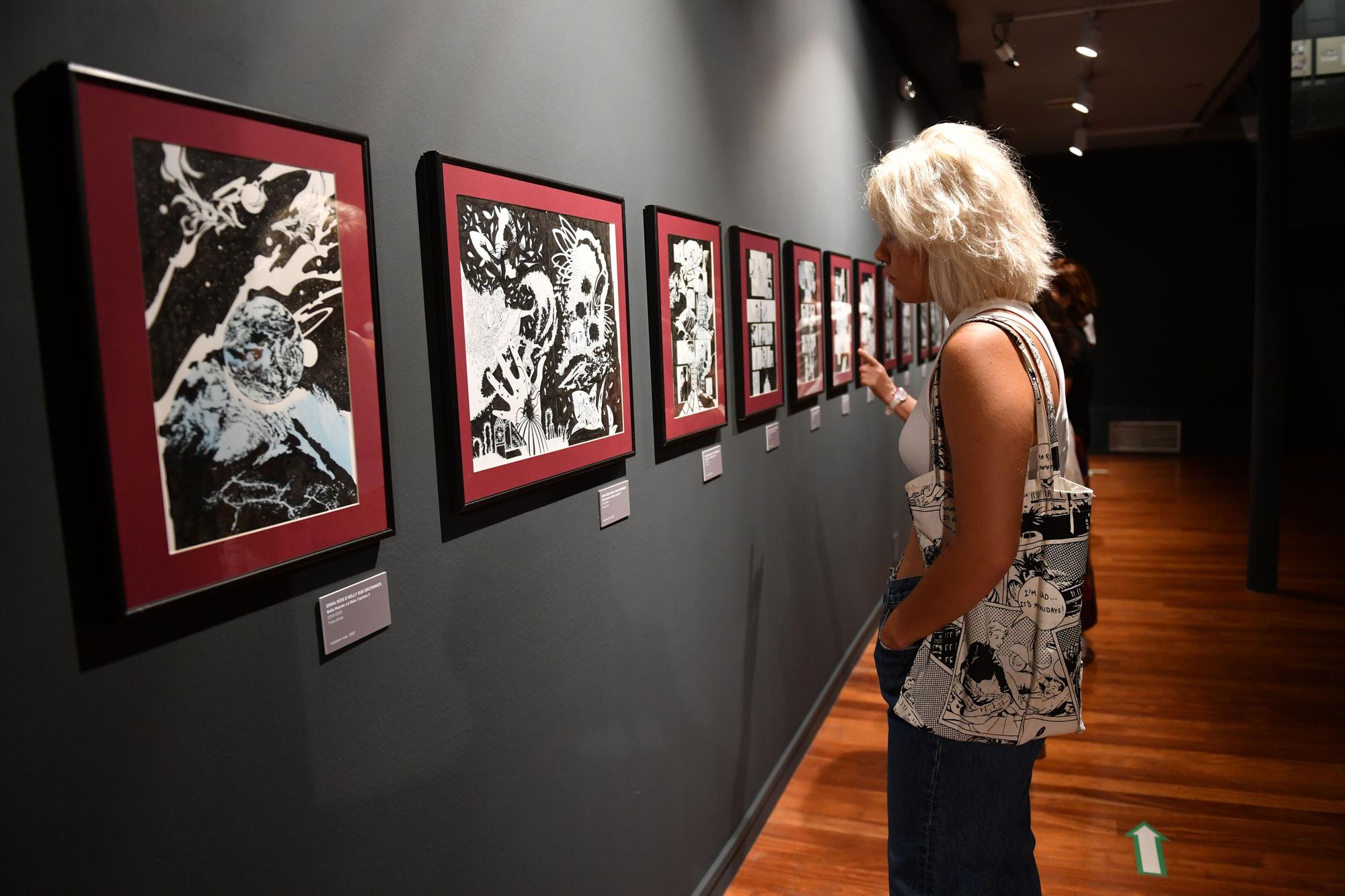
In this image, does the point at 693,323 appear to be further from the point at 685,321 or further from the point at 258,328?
the point at 258,328

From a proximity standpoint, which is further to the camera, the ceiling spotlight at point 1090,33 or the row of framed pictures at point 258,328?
the ceiling spotlight at point 1090,33

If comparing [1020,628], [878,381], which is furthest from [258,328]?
[878,381]

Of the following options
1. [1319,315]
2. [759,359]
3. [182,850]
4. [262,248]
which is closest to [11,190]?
[262,248]

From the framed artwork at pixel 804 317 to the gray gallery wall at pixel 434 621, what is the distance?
45 cm

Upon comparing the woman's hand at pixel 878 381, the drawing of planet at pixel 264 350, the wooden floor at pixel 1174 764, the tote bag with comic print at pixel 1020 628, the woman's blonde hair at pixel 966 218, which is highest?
the woman's blonde hair at pixel 966 218

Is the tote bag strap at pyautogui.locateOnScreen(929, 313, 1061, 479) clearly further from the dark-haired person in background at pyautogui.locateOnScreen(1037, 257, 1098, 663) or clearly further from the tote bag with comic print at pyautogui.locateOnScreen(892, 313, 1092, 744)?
the dark-haired person in background at pyautogui.locateOnScreen(1037, 257, 1098, 663)

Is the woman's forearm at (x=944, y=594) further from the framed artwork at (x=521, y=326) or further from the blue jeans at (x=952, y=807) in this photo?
the framed artwork at (x=521, y=326)

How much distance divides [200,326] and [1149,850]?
125 inches

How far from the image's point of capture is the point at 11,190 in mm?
855

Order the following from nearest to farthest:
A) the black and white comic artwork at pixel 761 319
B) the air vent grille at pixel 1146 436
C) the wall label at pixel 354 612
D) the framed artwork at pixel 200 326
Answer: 1. the framed artwork at pixel 200 326
2. the wall label at pixel 354 612
3. the black and white comic artwork at pixel 761 319
4. the air vent grille at pixel 1146 436

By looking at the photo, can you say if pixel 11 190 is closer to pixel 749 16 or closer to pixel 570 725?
pixel 570 725

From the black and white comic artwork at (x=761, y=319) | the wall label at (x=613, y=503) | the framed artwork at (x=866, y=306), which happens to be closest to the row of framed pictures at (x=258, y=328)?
the wall label at (x=613, y=503)

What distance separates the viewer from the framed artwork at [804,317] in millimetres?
3492

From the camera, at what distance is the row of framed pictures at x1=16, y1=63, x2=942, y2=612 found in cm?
89
